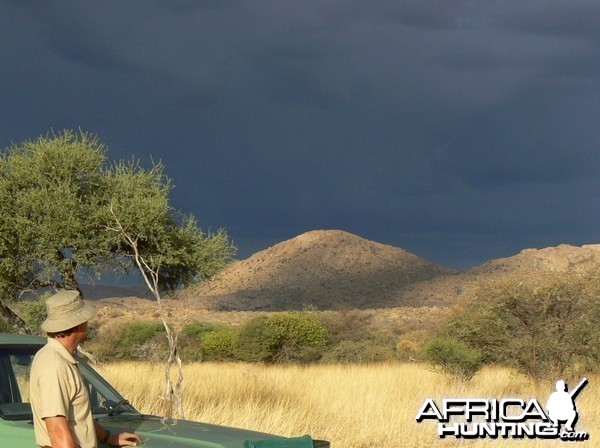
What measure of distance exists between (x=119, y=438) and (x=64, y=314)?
821 mm

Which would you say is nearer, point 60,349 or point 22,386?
point 60,349

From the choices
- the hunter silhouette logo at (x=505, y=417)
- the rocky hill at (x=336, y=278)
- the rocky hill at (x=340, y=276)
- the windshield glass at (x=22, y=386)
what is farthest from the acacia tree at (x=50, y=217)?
the rocky hill at (x=340, y=276)

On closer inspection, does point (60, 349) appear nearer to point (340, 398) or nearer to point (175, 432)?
point (175, 432)

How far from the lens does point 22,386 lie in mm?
6266

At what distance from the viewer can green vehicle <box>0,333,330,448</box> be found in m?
5.26

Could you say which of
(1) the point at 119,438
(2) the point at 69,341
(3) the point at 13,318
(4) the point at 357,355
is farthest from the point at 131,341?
(2) the point at 69,341

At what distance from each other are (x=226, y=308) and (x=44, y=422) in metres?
74.7

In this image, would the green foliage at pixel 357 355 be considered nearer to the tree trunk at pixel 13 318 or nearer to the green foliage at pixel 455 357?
the green foliage at pixel 455 357

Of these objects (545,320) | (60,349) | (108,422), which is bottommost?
(108,422)

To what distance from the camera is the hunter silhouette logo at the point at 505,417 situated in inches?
540

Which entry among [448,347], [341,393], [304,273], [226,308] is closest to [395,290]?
[304,273]

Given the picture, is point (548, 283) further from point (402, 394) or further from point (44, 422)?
point (44, 422)

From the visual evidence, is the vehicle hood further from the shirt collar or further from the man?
the shirt collar

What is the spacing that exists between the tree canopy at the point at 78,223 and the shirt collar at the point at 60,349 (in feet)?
35.3
